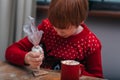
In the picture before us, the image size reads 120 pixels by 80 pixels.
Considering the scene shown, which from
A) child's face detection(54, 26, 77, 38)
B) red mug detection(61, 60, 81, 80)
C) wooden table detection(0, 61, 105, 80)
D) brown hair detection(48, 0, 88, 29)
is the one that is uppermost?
brown hair detection(48, 0, 88, 29)

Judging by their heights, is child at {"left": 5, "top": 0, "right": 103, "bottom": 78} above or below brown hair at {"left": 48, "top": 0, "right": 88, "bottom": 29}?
below

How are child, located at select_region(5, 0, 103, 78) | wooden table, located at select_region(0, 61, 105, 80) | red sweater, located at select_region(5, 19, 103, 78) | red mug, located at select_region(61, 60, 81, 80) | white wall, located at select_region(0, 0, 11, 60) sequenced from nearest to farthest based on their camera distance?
red mug, located at select_region(61, 60, 81, 80) → wooden table, located at select_region(0, 61, 105, 80) → child, located at select_region(5, 0, 103, 78) → red sweater, located at select_region(5, 19, 103, 78) → white wall, located at select_region(0, 0, 11, 60)

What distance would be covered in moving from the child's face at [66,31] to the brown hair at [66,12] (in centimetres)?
4

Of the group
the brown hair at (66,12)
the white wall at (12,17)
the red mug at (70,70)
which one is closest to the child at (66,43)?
the brown hair at (66,12)

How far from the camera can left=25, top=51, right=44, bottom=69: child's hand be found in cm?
126

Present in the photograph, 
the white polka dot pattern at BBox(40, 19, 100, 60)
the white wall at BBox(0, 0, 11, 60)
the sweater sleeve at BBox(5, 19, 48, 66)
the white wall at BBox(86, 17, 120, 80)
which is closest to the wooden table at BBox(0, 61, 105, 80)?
the sweater sleeve at BBox(5, 19, 48, 66)

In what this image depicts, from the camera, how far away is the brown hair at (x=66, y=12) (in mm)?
1304

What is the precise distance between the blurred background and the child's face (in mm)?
986

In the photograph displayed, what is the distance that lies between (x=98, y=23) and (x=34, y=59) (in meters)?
1.28

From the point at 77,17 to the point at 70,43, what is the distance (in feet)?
0.69

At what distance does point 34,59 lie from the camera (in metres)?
1.27

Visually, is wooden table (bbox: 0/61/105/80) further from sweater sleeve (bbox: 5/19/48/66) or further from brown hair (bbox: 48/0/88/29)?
brown hair (bbox: 48/0/88/29)

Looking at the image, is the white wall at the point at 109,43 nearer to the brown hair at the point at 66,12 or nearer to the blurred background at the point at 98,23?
the blurred background at the point at 98,23

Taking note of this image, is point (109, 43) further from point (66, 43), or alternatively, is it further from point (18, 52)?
point (18, 52)
